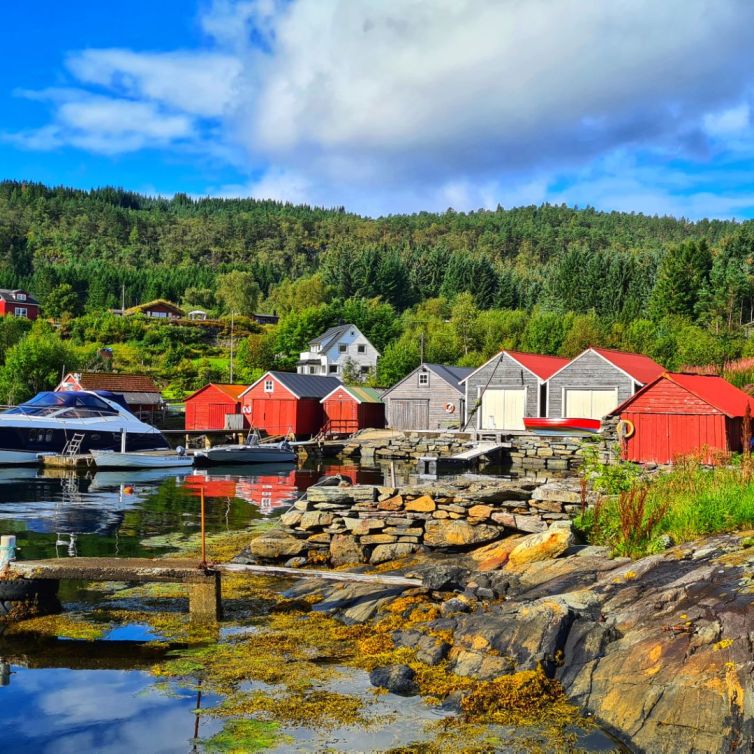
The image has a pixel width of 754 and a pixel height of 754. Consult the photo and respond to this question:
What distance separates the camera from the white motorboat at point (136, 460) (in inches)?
1458

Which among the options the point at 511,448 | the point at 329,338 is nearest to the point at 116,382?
the point at 329,338

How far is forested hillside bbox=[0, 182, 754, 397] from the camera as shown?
76.4 m

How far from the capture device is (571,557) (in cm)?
1121

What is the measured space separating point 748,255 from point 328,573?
8793 centimetres

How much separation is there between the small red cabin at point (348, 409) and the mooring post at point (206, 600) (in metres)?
44.3

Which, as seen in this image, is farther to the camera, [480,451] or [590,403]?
[590,403]

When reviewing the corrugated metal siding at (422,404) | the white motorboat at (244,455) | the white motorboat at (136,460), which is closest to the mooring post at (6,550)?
the white motorboat at (136,460)

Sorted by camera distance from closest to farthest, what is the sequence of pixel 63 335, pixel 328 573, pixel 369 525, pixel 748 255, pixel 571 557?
pixel 571 557 < pixel 328 573 < pixel 369 525 < pixel 748 255 < pixel 63 335

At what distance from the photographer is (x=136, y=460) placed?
37406mm

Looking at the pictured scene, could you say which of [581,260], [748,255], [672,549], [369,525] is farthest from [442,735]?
[581,260]

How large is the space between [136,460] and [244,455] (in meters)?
6.85

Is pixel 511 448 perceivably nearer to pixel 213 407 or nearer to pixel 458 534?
pixel 213 407

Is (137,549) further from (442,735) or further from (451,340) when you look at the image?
(451,340)

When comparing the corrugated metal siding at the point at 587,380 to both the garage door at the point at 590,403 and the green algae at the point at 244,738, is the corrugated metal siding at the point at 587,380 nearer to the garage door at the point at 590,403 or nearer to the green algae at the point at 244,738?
the garage door at the point at 590,403
